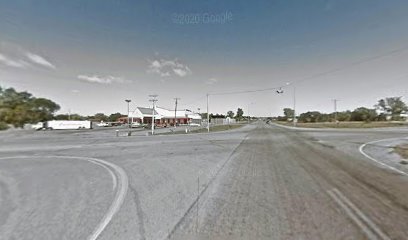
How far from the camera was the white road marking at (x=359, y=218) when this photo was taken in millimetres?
3314

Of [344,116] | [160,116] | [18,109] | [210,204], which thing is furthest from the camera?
[344,116]

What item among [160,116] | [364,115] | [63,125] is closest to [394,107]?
[364,115]

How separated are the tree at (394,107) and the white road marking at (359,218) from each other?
10270 centimetres

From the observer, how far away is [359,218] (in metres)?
3.86

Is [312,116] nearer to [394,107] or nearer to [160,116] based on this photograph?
[394,107]

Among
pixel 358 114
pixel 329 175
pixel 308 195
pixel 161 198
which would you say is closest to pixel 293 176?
pixel 329 175

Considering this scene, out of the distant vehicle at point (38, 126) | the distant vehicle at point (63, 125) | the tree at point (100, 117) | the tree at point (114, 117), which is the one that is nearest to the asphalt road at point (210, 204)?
the distant vehicle at point (63, 125)

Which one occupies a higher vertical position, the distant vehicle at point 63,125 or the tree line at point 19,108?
the tree line at point 19,108

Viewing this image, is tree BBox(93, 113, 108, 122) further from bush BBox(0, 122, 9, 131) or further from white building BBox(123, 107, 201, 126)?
bush BBox(0, 122, 9, 131)

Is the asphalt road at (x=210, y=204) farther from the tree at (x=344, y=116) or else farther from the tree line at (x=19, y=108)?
the tree at (x=344, y=116)

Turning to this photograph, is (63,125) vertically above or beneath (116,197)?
above

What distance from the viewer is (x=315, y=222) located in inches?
149

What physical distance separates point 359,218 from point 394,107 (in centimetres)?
10404

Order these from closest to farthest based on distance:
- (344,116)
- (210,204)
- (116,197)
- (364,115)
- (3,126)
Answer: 1. (210,204)
2. (116,197)
3. (3,126)
4. (364,115)
5. (344,116)
